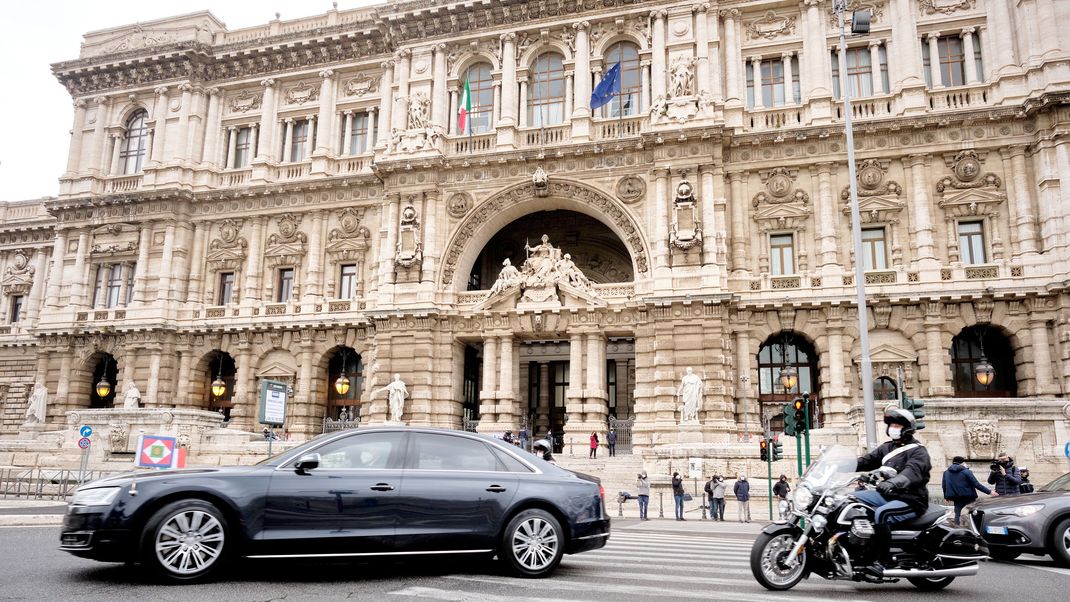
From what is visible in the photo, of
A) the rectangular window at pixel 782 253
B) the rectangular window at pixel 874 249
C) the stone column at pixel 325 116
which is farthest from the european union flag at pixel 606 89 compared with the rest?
the stone column at pixel 325 116

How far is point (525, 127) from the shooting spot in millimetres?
33500

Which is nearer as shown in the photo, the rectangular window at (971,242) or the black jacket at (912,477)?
the black jacket at (912,477)

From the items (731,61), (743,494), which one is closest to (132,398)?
(743,494)

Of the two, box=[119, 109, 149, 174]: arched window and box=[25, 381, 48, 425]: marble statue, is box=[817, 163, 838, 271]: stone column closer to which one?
box=[119, 109, 149, 174]: arched window

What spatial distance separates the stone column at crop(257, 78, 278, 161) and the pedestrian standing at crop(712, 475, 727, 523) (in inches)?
1102

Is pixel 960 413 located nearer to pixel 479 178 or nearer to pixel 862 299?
pixel 862 299

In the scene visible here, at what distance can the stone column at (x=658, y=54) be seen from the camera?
31469mm

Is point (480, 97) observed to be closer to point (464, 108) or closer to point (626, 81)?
point (464, 108)

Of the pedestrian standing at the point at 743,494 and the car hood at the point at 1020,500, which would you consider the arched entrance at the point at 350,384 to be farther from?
the car hood at the point at 1020,500

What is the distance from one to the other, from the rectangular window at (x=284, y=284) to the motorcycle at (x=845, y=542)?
32.6 meters

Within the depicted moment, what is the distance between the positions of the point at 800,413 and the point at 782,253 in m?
12.4

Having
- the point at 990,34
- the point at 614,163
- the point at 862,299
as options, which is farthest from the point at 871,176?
the point at 862,299

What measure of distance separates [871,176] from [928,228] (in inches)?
116

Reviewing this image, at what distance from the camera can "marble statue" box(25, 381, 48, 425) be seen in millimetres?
36594
